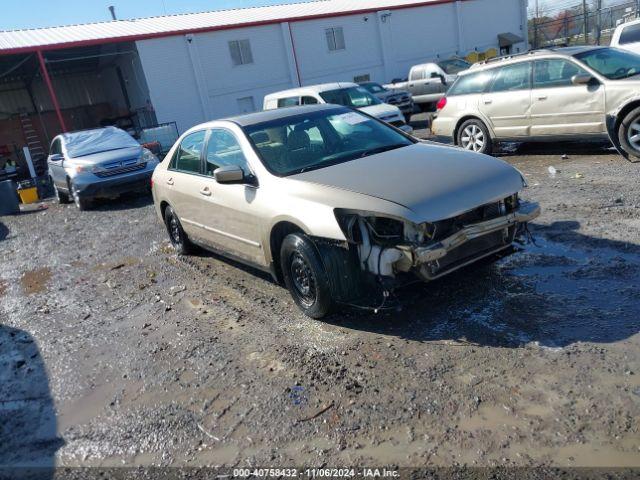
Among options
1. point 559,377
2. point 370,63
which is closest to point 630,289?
point 559,377

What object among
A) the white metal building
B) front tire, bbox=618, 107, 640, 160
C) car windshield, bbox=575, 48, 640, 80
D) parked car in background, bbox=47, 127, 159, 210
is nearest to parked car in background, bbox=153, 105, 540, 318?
front tire, bbox=618, 107, 640, 160

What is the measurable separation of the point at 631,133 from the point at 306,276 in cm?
588

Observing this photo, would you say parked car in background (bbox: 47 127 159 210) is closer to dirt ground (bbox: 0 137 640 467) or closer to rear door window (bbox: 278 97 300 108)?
rear door window (bbox: 278 97 300 108)

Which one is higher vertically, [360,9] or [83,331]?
[360,9]

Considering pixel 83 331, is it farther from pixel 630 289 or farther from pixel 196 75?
pixel 196 75

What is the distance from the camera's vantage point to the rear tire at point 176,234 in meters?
7.00

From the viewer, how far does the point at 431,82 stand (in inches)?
823

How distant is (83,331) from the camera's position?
546 cm

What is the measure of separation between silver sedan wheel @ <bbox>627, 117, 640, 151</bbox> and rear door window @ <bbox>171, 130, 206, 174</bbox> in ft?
19.4

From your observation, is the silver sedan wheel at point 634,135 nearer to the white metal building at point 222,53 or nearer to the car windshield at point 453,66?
the car windshield at point 453,66

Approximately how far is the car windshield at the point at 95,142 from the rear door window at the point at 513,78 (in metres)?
7.93

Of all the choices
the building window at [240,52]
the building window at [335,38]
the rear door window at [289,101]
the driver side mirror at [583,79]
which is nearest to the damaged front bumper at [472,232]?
the driver side mirror at [583,79]

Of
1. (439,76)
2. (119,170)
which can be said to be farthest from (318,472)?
(439,76)

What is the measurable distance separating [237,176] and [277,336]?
1428 mm
